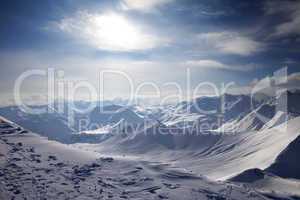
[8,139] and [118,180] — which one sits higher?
[8,139]

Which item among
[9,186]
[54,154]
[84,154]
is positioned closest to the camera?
[9,186]

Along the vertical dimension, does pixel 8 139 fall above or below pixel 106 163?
above

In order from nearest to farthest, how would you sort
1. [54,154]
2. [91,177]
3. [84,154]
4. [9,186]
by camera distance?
[9,186]
[91,177]
[54,154]
[84,154]

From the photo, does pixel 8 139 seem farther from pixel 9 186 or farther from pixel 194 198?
pixel 194 198

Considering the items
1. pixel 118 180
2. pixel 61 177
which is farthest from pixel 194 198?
pixel 61 177

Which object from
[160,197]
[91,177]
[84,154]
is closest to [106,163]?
[84,154]

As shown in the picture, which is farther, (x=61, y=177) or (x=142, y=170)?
(x=142, y=170)

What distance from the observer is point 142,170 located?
164 m

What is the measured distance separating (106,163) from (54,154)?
28.0m

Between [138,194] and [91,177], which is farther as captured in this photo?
[91,177]

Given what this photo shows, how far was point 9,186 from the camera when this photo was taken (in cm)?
11056

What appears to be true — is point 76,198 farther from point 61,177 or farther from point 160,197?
point 160,197

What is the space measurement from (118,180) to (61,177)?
26.7 meters

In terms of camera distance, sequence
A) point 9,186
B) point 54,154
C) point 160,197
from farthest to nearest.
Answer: point 54,154, point 160,197, point 9,186
